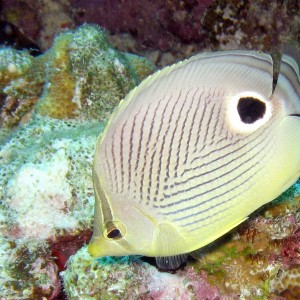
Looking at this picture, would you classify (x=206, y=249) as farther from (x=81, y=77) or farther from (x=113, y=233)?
(x=81, y=77)

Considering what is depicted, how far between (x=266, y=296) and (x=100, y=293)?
1057mm

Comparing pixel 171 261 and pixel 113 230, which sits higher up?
pixel 113 230

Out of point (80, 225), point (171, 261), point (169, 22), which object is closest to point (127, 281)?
point (171, 261)

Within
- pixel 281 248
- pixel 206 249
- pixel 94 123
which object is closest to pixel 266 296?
pixel 281 248

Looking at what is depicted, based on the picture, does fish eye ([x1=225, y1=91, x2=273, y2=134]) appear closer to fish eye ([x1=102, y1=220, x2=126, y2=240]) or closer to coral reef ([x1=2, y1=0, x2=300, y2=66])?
fish eye ([x1=102, y1=220, x2=126, y2=240])

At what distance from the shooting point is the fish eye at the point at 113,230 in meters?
1.61

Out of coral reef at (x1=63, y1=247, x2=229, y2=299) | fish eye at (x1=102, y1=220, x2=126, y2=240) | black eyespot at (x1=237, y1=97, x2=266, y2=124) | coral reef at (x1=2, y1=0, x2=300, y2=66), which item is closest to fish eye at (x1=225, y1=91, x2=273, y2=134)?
black eyespot at (x1=237, y1=97, x2=266, y2=124)

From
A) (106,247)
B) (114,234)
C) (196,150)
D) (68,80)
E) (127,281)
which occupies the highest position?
(196,150)

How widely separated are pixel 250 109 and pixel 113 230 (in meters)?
0.82

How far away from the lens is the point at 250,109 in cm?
156

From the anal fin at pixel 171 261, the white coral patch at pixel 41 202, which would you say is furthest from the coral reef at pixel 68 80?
the anal fin at pixel 171 261

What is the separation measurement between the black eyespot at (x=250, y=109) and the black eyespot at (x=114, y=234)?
30.0 inches

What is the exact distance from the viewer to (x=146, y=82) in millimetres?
1509

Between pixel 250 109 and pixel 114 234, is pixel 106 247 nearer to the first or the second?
pixel 114 234
